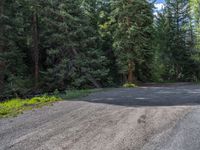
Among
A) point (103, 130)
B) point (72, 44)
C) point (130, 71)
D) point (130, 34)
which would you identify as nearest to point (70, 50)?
point (72, 44)

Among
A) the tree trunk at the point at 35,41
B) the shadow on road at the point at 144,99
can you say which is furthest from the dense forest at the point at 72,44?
the shadow on road at the point at 144,99

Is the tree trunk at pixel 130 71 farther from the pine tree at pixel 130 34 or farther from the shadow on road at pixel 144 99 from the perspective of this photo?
the shadow on road at pixel 144 99

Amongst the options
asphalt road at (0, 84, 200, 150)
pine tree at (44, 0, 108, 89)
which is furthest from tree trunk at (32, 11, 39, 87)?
asphalt road at (0, 84, 200, 150)

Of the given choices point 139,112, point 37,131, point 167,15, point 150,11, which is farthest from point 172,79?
point 37,131

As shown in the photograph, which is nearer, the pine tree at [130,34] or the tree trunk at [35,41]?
the tree trunk at [35,41]

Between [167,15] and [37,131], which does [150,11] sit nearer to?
[167,15]

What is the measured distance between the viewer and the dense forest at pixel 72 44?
1769cm

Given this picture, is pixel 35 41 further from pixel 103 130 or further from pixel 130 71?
Answer: pixel 103 130

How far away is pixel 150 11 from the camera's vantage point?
73.9ft

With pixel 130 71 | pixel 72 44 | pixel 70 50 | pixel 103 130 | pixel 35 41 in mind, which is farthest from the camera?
pixel 130 71

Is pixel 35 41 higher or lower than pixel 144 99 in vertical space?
higher

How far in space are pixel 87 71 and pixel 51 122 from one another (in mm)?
12570

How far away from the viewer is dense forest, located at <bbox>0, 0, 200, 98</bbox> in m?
17.7

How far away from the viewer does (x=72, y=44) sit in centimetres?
1888
